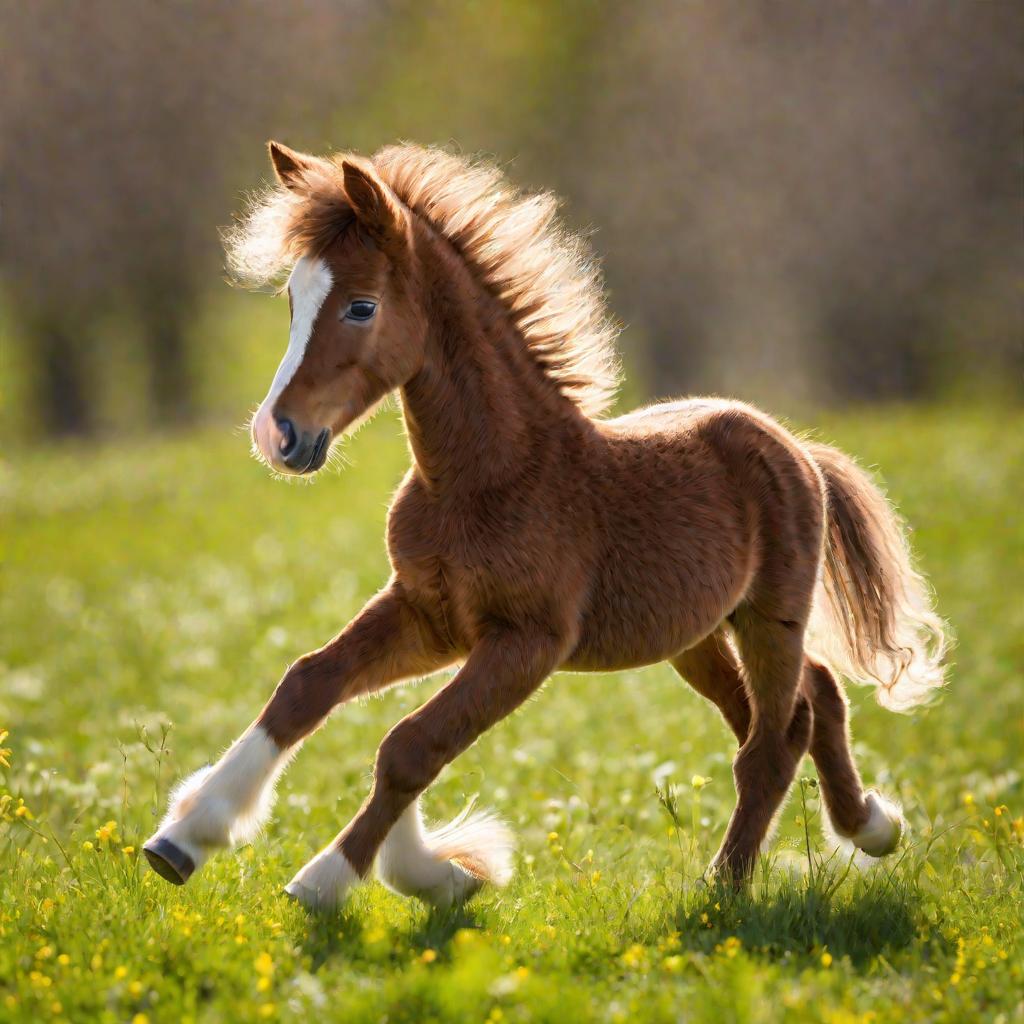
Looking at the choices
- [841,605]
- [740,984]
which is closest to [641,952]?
[740,984]

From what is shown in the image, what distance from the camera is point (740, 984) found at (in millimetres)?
3592

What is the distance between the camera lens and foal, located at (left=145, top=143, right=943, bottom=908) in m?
4.16

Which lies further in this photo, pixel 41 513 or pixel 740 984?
pixel 41 513

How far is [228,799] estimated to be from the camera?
412 cm

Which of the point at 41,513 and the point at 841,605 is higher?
the point at 841,605

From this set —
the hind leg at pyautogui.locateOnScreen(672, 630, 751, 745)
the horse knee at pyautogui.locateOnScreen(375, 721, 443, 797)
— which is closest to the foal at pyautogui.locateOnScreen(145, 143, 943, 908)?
the horse knee at pyautogui.locateOnScreen(375, 721, 443, 797)

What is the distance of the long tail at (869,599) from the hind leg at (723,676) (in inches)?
17.7

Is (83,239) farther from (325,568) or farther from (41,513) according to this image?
(325,568)

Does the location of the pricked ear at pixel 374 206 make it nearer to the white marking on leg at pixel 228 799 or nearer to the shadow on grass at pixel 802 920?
the white marking on leg at pixel 228 799

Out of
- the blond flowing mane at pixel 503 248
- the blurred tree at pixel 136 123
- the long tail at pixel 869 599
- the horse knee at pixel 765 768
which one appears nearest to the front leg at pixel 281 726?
the blond flowing mane at pixel 503 248

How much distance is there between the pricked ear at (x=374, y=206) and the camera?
4.13 m

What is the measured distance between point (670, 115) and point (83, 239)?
13702mm

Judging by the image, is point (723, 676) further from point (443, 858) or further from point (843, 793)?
point (443, 858)

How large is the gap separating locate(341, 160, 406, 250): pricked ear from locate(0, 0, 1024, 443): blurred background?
76.4 ft
